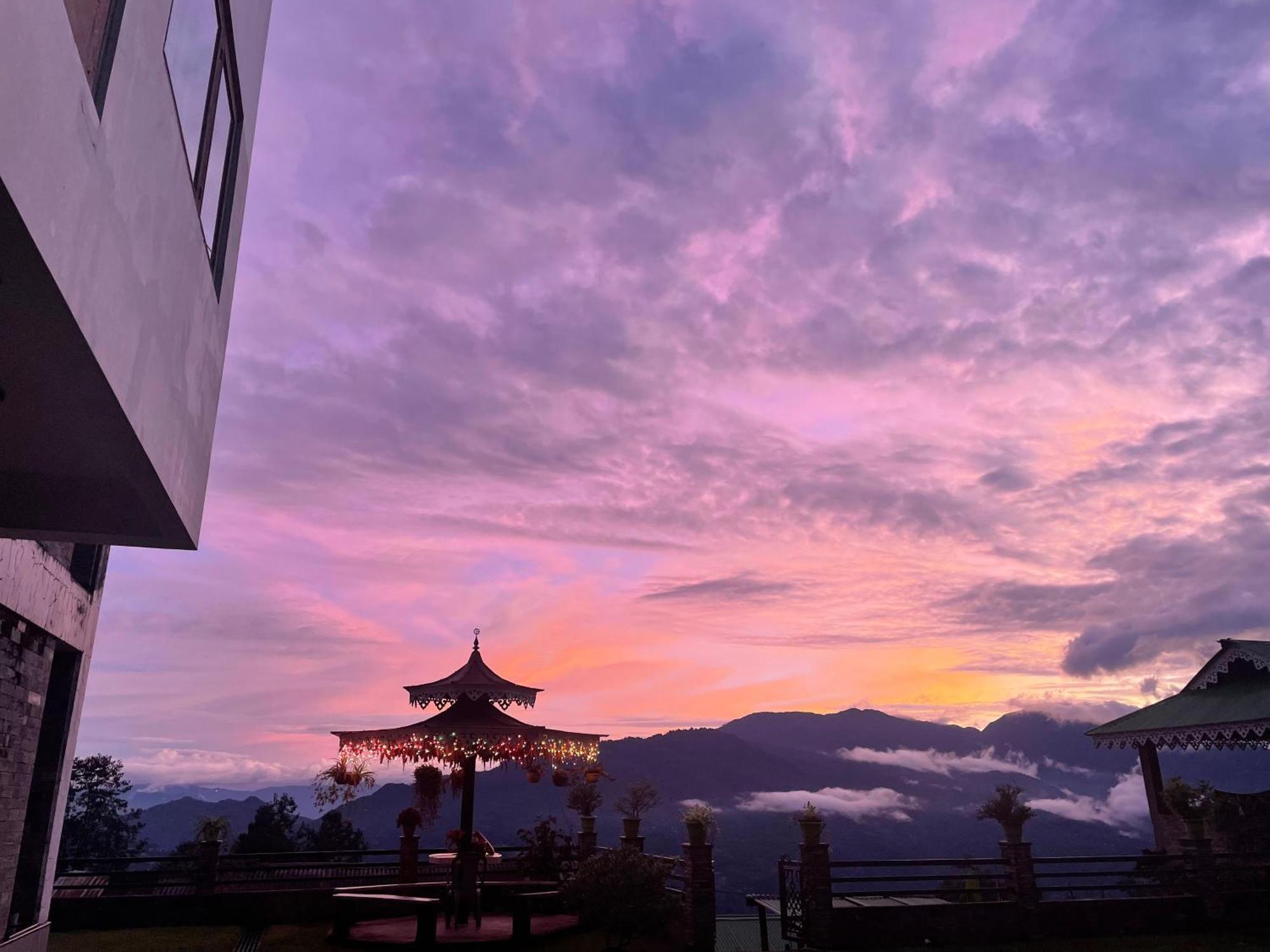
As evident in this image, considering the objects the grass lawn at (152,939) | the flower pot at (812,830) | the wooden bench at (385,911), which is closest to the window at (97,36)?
the wooden bench at (385,911)

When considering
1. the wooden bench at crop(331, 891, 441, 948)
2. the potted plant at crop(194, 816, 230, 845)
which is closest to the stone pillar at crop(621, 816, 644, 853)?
the wooden bench at crop(331, 891, 441, 948)

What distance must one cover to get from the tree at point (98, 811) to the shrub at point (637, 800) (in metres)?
64.1

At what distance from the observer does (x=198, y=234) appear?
7145mm

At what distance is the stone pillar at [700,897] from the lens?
1566 cm

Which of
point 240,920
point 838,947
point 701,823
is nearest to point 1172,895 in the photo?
point 838,947

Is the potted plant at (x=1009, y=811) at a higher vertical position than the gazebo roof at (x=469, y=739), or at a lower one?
lower

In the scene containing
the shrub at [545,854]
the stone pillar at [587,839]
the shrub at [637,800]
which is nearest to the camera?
the shrub at [637,800]

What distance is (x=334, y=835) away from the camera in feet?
197

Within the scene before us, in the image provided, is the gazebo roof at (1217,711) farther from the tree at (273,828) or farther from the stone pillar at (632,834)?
the tree at (273,828)

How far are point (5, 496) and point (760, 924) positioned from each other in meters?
15.5

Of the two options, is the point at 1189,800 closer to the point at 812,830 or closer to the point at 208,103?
the point at 812,830

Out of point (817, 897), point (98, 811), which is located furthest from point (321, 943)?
point (98, 811)

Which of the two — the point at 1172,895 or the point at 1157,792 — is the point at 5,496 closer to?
the point at 1172,895

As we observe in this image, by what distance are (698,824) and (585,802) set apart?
5.22 m
